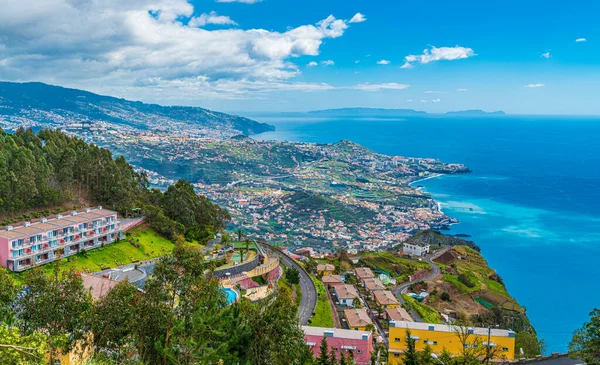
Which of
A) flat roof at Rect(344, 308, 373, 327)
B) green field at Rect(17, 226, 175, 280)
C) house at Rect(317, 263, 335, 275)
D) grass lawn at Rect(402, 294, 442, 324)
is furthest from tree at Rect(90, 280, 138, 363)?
house at Rect(317, 263, 335, 275)

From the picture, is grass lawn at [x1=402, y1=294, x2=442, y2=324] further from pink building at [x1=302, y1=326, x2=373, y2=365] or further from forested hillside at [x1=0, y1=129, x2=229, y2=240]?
forested hillside at [x1=0, y1=129, x2=229, y2=240]

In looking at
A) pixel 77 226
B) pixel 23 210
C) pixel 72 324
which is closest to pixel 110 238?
pixel 77 226

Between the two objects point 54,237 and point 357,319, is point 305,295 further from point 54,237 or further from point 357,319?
point 54,237

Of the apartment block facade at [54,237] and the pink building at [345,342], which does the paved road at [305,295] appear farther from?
the apartment block facade at [54,237]

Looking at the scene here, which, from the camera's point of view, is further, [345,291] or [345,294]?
[345,291]

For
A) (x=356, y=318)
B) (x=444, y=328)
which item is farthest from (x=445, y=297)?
(x=444, y=328)

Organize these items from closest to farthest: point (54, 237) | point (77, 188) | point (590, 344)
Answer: point (590, 344)
point (54, 237)
point (77, 188)

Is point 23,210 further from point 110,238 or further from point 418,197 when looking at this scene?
point 418,197
